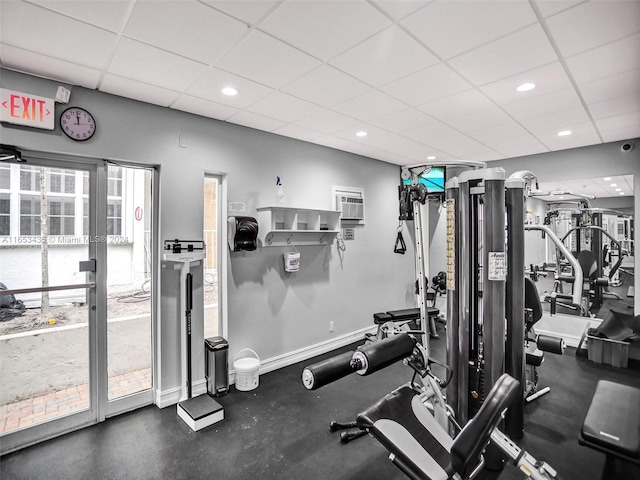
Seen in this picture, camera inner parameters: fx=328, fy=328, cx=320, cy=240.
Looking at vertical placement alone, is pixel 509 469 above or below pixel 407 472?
below

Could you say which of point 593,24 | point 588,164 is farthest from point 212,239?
point 588,164

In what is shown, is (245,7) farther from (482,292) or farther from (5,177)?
(482,292)

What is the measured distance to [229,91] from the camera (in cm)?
256

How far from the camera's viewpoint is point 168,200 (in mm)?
2910

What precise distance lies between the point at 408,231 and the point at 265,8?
4385mm

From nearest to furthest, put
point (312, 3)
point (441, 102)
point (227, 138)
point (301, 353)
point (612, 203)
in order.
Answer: point (312, 3) < point (441, 102) < point (227, 138) < point (301, 353) < point (612, 203)

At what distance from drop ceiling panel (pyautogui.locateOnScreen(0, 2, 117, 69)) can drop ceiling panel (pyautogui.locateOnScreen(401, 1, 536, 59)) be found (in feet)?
5.60

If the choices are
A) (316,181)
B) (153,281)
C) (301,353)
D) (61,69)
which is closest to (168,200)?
(153,281)

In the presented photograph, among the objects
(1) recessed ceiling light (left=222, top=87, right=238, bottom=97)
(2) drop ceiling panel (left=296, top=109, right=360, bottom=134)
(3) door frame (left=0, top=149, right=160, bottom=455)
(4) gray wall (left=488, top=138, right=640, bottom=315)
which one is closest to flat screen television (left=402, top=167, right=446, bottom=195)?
(4) gray wall (left=488, top=138, right=640, bottom=315)

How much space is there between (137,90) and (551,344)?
12.9 ft

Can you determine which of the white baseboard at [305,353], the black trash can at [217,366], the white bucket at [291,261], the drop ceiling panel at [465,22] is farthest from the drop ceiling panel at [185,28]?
the white baseboard at [305,353]

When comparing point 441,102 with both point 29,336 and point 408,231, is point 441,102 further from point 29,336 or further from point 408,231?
point 29,336

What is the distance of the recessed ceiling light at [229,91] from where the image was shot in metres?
2.51

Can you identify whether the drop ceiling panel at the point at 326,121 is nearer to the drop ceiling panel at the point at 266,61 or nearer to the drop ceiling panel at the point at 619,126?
the drop ceiling panel at the point at 266,61
